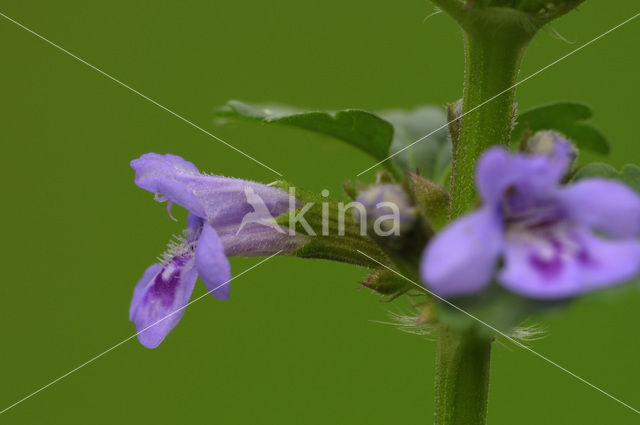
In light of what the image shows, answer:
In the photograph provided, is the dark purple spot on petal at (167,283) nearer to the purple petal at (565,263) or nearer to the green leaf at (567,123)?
the purple petal at (565,263)

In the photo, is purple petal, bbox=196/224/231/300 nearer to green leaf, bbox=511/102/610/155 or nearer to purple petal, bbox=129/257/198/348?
purple petal, bbox=129/257/198/348

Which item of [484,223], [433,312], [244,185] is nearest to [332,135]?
[244,185]

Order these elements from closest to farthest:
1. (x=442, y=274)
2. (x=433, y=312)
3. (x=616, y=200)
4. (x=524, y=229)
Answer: (x=442, y=274)
(x=616, y=200)
(x=524, y=229)
(x=433, y=312)

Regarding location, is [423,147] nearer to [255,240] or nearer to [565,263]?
[255,240]

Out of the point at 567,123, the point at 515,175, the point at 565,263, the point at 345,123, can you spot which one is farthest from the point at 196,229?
the point at 567,123

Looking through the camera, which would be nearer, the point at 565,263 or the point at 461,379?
the point at 565,263

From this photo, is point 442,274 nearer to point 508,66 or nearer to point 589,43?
point 508,66

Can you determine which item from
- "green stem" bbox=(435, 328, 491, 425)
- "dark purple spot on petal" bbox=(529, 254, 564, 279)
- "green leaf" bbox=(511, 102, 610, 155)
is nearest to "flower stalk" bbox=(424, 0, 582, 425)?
"green stem" bbox=(435, 328, 491, 425)
